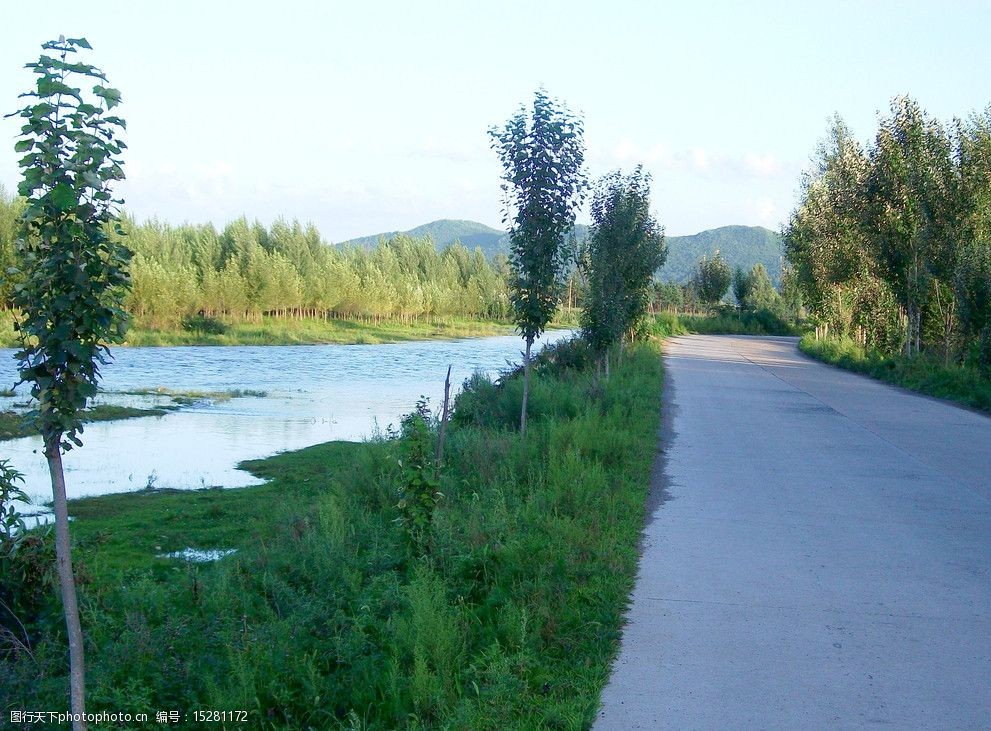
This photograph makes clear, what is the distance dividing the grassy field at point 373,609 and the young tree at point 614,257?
11852 mm

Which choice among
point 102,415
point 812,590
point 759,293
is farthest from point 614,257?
point 759,293

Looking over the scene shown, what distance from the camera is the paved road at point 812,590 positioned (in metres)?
5.32

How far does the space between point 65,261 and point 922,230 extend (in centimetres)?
2880

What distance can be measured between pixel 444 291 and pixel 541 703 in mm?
114958

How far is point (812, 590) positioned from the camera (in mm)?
7410

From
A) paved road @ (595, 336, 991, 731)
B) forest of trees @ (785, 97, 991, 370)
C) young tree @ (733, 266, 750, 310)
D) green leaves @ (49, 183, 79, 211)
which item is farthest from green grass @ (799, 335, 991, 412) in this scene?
young tree @ (733, 266, 750, 310)

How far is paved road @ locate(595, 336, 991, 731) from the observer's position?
532cm

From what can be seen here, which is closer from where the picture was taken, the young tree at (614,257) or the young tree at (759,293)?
the young tree at (614,257)

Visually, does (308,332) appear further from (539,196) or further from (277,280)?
(539,196)

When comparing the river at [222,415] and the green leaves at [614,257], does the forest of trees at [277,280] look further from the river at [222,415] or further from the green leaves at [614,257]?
the green leaves at [614,257]

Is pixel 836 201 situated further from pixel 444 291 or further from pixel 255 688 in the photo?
pixel 444 291

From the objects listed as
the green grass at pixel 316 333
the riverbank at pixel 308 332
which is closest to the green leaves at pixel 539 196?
the riverbank at pixel 308 332

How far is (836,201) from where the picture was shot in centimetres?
3744

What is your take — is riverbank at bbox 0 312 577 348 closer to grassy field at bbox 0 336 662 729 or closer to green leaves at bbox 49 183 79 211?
grassy field at bbox 0 336 662 729
